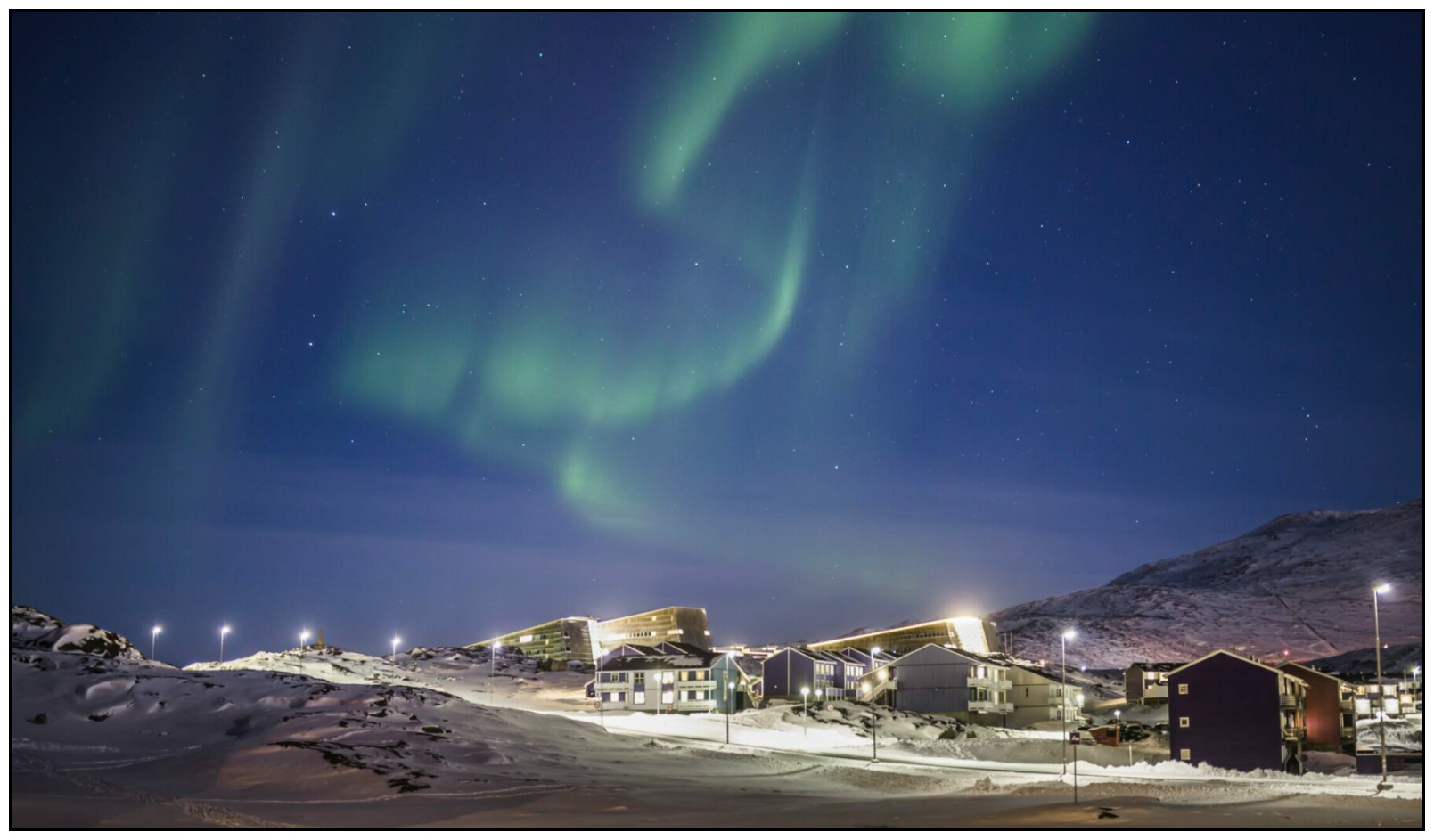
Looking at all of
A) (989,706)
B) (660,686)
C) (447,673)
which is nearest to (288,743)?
(660,686)

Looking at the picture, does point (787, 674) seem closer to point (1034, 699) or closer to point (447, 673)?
point (1034, 699)

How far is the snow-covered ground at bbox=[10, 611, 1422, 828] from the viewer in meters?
43.2

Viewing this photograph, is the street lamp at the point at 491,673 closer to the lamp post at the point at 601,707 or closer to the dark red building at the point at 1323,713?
the lamp post at the point at 601,707

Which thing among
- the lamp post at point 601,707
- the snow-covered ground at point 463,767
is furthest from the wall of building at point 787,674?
the snow-covered ground at point 463,767

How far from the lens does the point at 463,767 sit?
57.9 metres

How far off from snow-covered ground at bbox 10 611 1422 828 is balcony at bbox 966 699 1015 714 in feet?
68.5

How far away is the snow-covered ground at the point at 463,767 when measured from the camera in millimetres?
43219

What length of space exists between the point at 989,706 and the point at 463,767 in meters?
75.3

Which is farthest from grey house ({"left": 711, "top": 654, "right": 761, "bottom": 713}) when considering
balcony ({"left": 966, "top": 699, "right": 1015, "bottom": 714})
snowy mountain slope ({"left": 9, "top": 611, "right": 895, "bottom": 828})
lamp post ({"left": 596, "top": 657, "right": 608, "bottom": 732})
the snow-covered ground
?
snowy mountain slope ({"left": 9, "top": 611, "right": 895, "bottom": 828})

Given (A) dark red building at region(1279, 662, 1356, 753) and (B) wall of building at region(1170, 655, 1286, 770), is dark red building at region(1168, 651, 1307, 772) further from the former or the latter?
(A) dark red building at region(1279, 662, 1356, 753)

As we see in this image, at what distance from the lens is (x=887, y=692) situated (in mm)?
125625

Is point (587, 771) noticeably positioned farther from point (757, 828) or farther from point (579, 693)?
point (579, 693)

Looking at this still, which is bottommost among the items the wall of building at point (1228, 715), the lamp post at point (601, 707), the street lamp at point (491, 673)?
the street lamp at point (491, 673)

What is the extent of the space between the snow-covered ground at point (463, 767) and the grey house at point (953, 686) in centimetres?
2114
